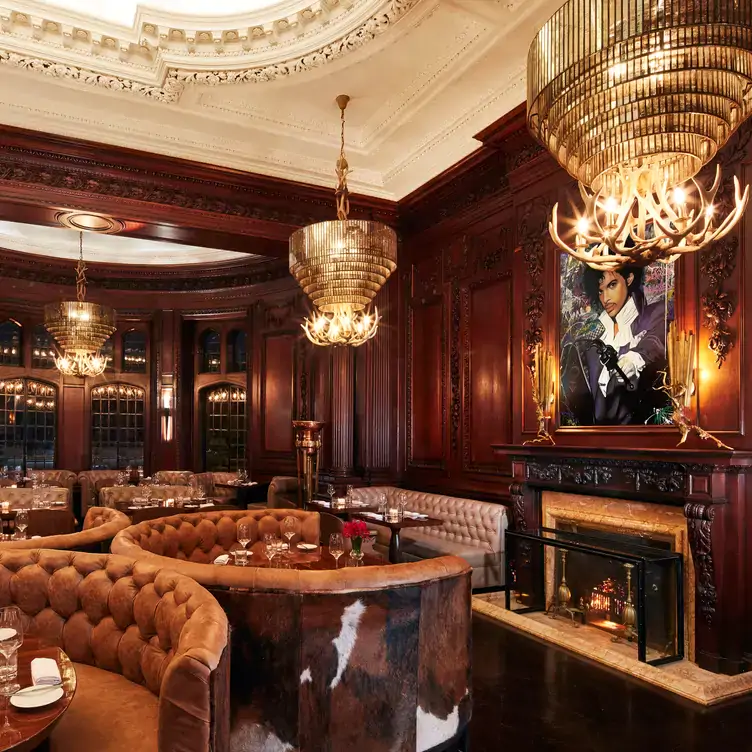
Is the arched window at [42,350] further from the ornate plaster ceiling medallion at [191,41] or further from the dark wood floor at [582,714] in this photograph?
the dark wood floor at [582,714]

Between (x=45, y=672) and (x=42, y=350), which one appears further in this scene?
(x=42, y=350)

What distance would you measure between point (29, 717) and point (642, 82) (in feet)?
9.69

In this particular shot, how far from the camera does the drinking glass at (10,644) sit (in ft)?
7.32

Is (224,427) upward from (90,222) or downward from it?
downward

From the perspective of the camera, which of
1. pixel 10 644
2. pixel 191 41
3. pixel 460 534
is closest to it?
pixel 10 644

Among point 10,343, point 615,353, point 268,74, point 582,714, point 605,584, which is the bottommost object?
point 582,714

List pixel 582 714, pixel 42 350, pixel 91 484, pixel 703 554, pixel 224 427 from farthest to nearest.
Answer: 1. pixel 224 427
2. pixel 42 350
3. pixel 91 484
4. pixel 703 554
5. pixel 582 714

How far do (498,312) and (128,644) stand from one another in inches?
205

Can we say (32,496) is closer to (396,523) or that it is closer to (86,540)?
(86,540)

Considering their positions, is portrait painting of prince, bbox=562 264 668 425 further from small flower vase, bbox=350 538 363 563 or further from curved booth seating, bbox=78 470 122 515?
curved booth seating, bbox=78 470 122 515

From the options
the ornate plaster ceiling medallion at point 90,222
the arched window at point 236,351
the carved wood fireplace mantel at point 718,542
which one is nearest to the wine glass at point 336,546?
the carved wood fireplace mantel at point 718,542

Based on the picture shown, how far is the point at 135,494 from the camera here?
337 inches

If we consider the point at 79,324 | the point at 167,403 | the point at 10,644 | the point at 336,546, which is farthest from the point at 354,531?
the point at 167,403

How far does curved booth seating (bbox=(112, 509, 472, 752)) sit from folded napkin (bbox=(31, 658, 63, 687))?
0.62 m
